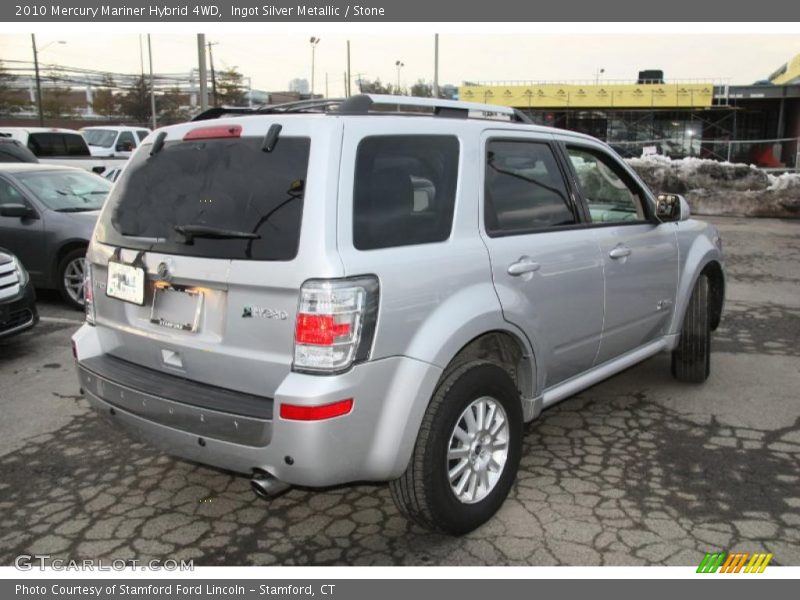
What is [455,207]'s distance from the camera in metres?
3.21

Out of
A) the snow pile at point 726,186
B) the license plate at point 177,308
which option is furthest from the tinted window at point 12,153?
the snow pile at point 726,186

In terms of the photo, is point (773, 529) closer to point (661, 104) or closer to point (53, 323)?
point (53, 323)

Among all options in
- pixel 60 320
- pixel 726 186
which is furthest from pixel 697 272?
pixel 726 186

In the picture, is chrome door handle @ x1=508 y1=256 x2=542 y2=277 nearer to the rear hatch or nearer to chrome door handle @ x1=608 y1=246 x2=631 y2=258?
chrome door handle @ x1=608 y1=246 x2=631 y2=258

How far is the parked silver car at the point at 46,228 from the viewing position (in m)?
7.88

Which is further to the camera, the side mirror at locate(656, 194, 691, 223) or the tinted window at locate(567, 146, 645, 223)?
the side mirror at locate(656, 194, 691, 223)

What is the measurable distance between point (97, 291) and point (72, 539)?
1.18 meters

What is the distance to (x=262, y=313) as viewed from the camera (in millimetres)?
2750

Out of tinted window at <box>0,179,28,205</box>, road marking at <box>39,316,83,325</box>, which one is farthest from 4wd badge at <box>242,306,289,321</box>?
tinted window at <box>0,179,28,205</box>

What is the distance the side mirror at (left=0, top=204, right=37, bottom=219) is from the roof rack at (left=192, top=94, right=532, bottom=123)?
535 cm

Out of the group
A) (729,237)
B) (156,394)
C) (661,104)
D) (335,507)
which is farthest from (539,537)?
(661,104)

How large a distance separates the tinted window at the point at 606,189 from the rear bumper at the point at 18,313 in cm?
477

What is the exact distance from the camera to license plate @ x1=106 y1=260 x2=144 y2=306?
3.17m

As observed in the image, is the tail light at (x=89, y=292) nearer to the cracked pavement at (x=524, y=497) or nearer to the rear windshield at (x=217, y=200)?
the rear windshield at (x=217, y=200)
